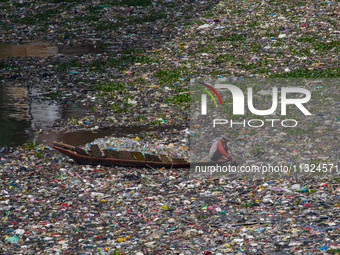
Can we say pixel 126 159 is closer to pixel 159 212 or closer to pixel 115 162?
pixel 115 162

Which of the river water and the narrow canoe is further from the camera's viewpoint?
the river water

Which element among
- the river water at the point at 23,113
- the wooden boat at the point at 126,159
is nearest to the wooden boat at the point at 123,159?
the wooden boat at the point at 126,159

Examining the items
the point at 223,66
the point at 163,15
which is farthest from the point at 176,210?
the point at 163,15

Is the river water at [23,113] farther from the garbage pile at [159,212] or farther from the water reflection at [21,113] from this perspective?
the garbage pile at [159,212]

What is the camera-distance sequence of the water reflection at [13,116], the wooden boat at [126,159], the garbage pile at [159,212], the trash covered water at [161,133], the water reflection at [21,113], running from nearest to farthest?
the garbage pile at [159,212], the trash covered water at [161,133], the wooden boat at [126,159], the water reflection at [13,116], the water reflection at [21,113]

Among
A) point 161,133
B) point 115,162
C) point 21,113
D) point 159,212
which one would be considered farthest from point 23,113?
point 159,212

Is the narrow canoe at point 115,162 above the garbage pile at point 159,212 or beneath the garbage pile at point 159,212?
above

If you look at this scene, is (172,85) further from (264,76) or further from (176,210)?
(176,210)

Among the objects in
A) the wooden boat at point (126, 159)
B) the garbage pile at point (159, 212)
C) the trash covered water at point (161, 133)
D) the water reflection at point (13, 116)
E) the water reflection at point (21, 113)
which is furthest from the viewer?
the water reflection at point (21, 113)

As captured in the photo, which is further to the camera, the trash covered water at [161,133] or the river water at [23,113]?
the river water at [23,113]

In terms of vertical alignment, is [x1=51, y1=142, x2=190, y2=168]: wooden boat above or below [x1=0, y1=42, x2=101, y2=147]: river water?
below

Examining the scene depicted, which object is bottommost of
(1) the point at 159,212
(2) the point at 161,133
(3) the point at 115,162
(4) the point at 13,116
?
(1) the point at 159,212

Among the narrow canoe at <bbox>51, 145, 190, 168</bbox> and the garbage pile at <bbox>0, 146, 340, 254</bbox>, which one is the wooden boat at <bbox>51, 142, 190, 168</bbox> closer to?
the narrow canoe at <bbox>51, 145, 190, 168</bbox>

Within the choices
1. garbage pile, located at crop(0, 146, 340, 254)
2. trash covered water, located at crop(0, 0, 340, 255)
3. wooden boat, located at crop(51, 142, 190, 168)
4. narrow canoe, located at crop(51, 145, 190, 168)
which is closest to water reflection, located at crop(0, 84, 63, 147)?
trash covered water, located at crop(0, 0, 340, 255)
